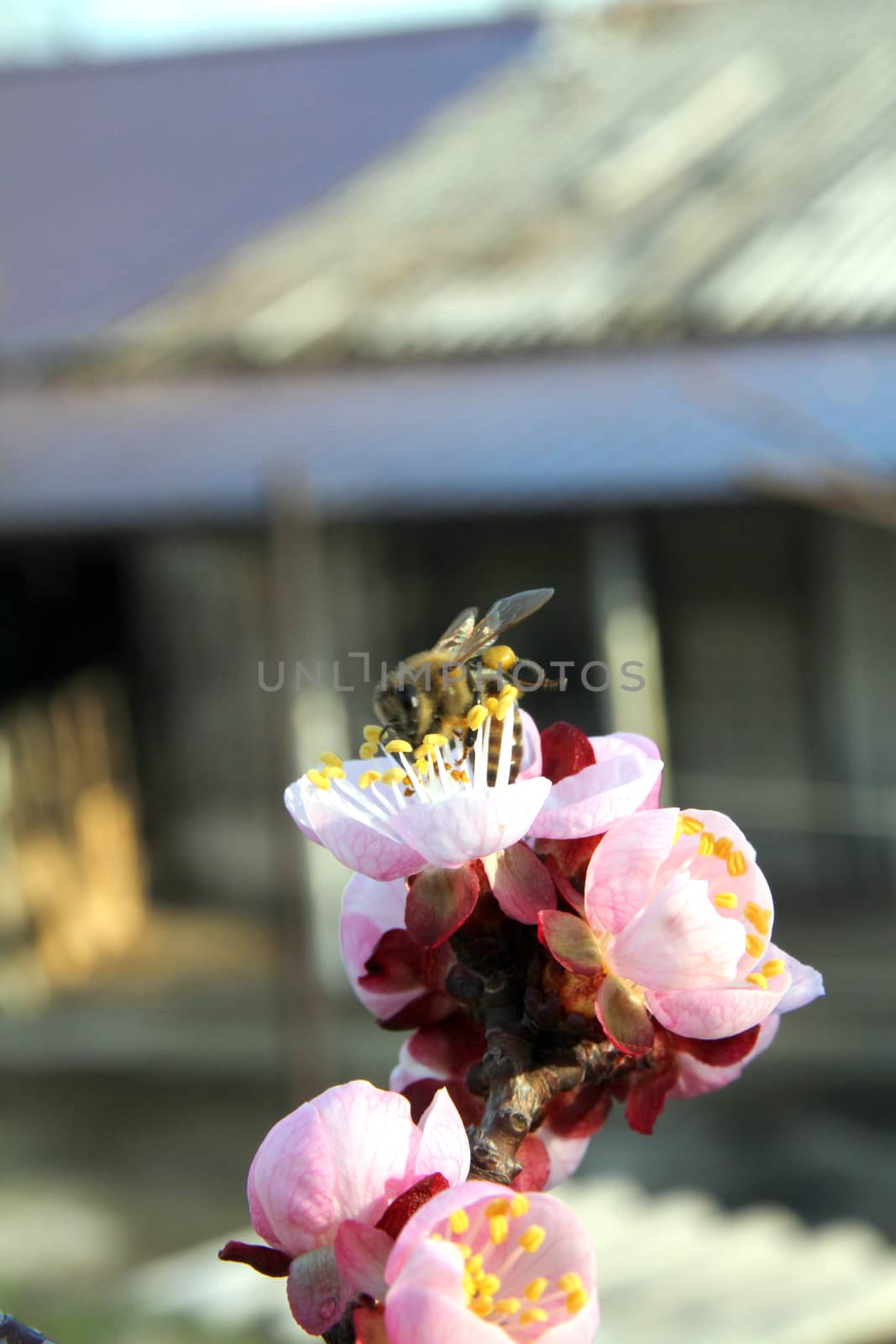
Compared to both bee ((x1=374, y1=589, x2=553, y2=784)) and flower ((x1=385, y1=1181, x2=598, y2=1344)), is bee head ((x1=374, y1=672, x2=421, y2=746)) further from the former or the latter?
flower ((x1=385, y1=1181, x2=598, y2=1344))

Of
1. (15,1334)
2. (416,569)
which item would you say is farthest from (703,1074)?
(416,569)

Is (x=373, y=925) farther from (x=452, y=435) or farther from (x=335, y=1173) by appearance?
(x=452, y=435)

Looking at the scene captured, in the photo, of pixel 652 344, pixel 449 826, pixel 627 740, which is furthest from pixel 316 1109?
pixel 652 344

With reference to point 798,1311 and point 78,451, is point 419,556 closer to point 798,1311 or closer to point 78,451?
point 78,451

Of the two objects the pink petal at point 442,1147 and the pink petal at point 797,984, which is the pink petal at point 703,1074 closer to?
the pink petal at point 797,984

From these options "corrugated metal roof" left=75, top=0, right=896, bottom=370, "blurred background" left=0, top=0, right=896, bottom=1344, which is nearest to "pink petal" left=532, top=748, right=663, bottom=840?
"blurred background" left=0, top=0, right=896, bottom=1344

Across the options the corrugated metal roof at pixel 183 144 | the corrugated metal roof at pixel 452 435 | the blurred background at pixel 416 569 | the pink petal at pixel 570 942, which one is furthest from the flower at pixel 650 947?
the corrugated metal roof at pixel 183 144
